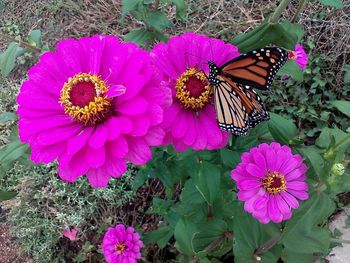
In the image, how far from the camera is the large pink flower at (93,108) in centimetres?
75

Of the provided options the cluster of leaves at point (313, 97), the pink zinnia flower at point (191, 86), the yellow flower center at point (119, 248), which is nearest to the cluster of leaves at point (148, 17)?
the pink zinnia flower at point (191, 86)

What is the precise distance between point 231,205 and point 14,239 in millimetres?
1163

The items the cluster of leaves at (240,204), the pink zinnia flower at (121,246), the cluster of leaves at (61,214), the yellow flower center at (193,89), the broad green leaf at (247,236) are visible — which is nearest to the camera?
the yellow flower center at (193,89)

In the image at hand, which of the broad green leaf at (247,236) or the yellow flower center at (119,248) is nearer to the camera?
the broad green leaf at (247,236)

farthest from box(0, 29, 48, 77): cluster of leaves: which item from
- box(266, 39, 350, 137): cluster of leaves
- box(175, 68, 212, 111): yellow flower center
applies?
box(266, 39, 350, 137): cluster of leaves

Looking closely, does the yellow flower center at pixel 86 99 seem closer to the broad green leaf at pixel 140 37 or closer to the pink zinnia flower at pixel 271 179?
the pink zinnia flower at pixel 271 179

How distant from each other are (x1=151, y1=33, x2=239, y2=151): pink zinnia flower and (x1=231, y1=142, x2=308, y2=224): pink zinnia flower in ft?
0.37

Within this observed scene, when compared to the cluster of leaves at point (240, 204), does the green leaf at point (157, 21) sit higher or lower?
higher

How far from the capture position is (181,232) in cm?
115

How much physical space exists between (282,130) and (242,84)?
20 centimetres

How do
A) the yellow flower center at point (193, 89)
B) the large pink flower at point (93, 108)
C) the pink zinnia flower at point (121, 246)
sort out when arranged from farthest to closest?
the pink zinnia flower at point (121, 246) < the yellow flower center at point (193, 89) < the large pink flower at point (93, 108)

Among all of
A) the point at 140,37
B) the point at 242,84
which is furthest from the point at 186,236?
the point at 140,37

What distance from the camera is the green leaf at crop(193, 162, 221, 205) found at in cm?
107

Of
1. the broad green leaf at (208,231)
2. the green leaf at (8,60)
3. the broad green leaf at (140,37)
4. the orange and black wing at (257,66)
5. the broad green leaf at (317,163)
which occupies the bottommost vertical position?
the broad green leaf at (208,231)
